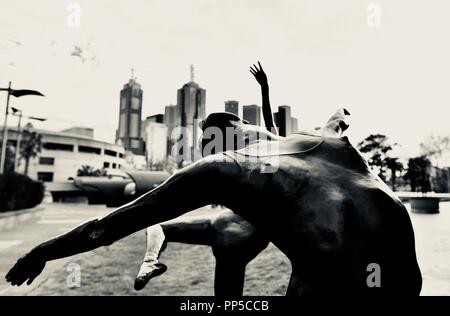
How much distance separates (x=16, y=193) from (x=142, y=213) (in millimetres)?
19901

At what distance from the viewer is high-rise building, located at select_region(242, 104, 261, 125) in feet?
11.0

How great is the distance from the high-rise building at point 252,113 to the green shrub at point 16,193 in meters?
17.3

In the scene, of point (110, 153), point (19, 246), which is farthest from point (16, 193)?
point (110, 153)

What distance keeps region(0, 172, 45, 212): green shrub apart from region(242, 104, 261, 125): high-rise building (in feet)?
56.7

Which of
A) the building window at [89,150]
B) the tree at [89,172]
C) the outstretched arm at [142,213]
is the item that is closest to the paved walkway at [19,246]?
the outstretched arm at [142,213]

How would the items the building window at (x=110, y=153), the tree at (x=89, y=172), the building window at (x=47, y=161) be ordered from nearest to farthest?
the tree at (x=89, y=172)
the building window at (x=47, y=161)
the building window at (x=110, y=153)

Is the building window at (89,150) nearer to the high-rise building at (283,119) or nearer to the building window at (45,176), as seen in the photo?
the building window at (45,176)

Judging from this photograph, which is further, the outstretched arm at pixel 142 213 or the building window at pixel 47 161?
the building window at pixel 47 161

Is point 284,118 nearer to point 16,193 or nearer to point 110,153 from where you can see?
point 16,193

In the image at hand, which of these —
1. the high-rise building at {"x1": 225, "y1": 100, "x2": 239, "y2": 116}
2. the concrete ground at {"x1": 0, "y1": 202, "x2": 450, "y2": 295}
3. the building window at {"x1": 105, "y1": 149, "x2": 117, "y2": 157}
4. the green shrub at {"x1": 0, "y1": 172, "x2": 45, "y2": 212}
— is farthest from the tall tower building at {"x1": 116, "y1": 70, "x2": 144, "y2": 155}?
the high-rise building at {"x1": 225, "y1": 100, "x2": 239, "y2": 116}

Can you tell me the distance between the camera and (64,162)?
6612 centimetres

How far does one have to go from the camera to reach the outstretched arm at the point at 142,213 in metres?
1.68

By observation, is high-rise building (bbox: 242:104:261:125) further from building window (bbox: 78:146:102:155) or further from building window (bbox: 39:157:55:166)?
building window (bbox: 78:146:102:155)

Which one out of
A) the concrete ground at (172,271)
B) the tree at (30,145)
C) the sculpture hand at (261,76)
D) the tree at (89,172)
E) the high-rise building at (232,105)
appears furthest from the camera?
the tree at (89,172)
